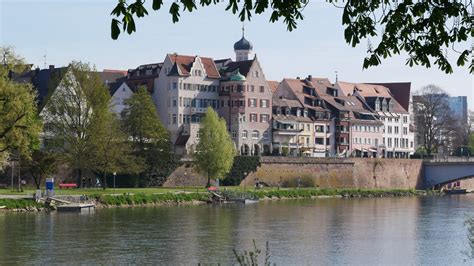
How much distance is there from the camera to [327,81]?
12325cm

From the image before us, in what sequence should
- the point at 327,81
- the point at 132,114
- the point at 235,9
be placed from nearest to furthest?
the point at 235,9, the point at 132,114, the point at 327,81

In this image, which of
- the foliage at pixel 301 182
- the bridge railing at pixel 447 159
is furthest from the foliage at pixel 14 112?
the bridge railing at pixel 447 159

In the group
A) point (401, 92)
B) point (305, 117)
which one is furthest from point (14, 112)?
point (401, 92)

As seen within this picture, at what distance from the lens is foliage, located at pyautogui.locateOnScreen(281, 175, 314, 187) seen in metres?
98.3

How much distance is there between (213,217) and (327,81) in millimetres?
64286

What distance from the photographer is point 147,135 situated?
271 feet

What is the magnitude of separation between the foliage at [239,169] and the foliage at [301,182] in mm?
5053

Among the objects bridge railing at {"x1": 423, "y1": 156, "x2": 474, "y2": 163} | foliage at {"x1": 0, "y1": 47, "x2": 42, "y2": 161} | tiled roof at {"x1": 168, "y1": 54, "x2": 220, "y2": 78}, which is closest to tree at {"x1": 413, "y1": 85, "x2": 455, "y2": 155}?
bridge railing at {"x1": 423, "y1": 156, "x2": 474, "y2": 163}

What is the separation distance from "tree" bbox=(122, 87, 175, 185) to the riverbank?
6951 millimetres

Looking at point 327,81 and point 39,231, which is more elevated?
point 327,81

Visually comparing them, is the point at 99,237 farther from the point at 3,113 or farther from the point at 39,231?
the point at 3,113

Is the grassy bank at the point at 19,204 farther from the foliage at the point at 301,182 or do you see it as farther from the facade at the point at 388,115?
the facade at the point at 388,115

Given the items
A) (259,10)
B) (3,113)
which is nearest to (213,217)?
(3,113)

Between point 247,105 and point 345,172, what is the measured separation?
43.4 feet
